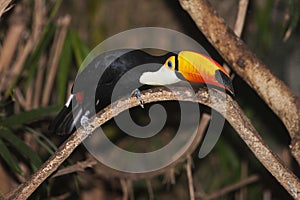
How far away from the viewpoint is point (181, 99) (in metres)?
1.44

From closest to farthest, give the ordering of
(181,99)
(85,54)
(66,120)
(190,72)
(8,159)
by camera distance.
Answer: (181,99) → (190,72) → (8,159) → (66,120) → (85,54)

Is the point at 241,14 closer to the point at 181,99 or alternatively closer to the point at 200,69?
the point at 200,69

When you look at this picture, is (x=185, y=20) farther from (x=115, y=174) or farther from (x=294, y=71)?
(x=115, y=174)

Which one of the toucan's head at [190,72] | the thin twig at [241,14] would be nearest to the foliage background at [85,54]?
the thin twig at [241,14]

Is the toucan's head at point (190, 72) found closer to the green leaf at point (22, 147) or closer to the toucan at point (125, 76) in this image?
the toucan at point (125, 76)

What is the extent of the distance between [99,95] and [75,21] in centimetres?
114

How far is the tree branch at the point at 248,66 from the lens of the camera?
1.70 meters

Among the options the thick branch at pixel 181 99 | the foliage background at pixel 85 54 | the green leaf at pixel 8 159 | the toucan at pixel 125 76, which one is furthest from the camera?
the foliage background at pixel 85 54

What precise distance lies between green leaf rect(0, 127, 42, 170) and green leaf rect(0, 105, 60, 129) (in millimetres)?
64

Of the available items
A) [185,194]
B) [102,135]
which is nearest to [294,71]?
[185,194]

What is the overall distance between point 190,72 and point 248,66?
0.24 meters

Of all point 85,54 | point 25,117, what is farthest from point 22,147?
point 85,54

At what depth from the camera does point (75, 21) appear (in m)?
2.82

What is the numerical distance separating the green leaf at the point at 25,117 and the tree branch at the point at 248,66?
1.90 ft
